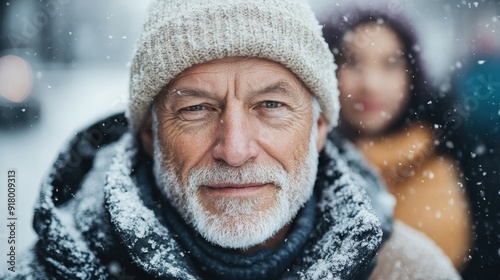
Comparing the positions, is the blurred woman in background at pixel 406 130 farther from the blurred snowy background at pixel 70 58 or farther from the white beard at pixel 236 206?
the white beard at pixel 236 206

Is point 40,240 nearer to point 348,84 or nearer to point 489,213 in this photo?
point 348,84

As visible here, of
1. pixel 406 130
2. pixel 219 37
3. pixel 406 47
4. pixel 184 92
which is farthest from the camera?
pixel 406 47

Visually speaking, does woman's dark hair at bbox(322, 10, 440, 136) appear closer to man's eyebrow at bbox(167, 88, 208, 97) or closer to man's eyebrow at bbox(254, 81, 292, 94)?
man's eyebrow at bbox(254, 81, 292, 94)

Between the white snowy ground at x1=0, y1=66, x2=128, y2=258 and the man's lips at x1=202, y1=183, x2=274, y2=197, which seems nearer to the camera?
the man's lips at x1=202, y1=183, x2=274, y2=197

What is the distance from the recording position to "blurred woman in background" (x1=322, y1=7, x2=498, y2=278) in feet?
11.3

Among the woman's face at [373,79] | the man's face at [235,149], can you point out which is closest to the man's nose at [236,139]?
the man's face at [235,149]

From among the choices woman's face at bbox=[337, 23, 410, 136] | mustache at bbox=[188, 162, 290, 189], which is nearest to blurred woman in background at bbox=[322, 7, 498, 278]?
woman's face at bbox=[337, 23, 410, 136]

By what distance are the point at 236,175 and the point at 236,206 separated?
5.1 inches

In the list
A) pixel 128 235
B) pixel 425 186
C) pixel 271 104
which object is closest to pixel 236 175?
pixel 271 104

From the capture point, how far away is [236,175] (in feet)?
6.62

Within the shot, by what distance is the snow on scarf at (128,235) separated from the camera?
191 centimetres

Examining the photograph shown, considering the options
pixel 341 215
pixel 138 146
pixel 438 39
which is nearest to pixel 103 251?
pixel 138 146

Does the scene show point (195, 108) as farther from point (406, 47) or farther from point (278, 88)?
point (406, 47)

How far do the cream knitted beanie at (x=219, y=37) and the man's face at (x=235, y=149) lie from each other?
6cm
